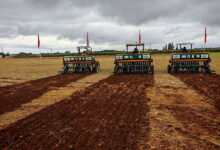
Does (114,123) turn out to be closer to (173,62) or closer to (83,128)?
(83,128)

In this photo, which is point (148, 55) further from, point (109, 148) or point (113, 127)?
point (109, 148)

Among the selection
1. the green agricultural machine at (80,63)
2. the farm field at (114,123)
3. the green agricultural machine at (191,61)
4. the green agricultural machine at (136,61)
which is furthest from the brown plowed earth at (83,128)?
the green agricultural machine at (80,63)

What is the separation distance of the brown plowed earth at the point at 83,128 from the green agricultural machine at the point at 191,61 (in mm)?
8943

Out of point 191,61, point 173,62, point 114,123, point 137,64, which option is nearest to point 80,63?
point 137,64

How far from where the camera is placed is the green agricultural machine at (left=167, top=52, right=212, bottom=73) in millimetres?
13234

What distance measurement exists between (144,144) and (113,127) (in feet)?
3.04

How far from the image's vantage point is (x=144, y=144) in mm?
3215

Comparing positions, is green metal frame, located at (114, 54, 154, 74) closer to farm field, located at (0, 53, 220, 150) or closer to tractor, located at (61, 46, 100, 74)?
tractor, located at (61, 46, 100, 74)

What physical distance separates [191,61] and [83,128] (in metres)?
11.8

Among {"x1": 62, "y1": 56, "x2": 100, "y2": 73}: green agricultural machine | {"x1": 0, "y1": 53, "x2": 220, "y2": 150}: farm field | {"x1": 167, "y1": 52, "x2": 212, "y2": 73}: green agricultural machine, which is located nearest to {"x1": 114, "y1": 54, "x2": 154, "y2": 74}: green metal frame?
{"x1": 167, "y1": 52, "x2": 212, "y2": 73}: green agricultural machine

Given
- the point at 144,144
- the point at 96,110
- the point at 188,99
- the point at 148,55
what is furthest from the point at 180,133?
the point at 148,55

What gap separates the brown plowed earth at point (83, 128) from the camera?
3.31m

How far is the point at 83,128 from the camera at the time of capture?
156 inches

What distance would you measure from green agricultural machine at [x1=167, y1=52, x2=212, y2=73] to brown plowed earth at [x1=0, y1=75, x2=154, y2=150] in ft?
29.3
